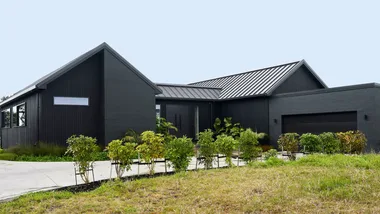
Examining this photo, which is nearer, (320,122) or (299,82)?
(320,122)

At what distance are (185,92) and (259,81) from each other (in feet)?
14.5

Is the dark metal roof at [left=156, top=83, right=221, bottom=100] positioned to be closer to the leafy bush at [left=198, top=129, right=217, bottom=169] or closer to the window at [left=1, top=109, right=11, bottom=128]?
the window at [left=1, top=109, right=11, bottom=128]

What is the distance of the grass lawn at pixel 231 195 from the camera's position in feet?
17.2

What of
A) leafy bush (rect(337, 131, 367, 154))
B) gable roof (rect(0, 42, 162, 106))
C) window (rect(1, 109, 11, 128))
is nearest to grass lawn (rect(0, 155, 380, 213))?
leafy bush (rect(337, 131, 367, 154))

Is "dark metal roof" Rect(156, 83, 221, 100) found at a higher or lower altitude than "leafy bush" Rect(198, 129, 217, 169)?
higher

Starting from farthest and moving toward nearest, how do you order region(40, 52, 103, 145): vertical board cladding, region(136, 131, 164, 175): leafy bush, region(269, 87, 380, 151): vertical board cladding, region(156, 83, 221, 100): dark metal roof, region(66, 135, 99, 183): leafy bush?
region(156, 83, 221, 100): dark metal roof → region(40, 52, 103, 145): vertical board cladding → region(269, 87, 380, 151): vertical board cladding → region(136, 131, 164, 175): leafy bush → region(66, 135, 99, 183): leafy bush

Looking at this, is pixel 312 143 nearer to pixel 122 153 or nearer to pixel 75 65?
pixel 122 153

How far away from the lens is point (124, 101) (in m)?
17.1

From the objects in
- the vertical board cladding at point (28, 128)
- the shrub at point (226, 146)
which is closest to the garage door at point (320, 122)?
the shrub at point (226, 146)

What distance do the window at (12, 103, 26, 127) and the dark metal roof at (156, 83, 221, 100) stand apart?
22.6 feet

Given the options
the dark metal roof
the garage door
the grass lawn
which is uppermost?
the dark metal roof

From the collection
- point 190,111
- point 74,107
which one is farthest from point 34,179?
point 190,111

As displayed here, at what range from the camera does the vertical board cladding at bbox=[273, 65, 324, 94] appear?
20.5m

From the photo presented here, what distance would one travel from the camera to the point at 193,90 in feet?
72.8
